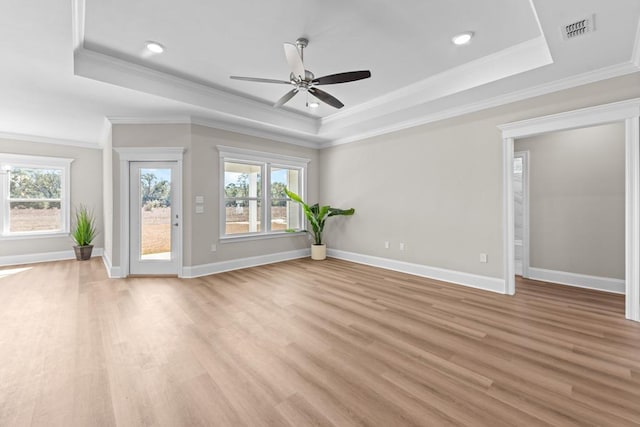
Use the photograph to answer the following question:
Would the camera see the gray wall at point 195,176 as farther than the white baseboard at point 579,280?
Yes

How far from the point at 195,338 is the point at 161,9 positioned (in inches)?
120

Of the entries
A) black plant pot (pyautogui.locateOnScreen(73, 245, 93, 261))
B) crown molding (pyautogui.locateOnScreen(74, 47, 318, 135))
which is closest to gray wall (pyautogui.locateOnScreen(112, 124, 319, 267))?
crown molding (pyautogui.locateOnScreen(74, 47, 318, 135))

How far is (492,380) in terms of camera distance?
1.93m

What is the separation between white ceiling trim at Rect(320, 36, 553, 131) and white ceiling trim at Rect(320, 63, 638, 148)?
1.38ft

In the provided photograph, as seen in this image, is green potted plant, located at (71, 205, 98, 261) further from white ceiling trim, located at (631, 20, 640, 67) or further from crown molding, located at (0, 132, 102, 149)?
white ceiling trim, located at (631, 20, 640, 67)

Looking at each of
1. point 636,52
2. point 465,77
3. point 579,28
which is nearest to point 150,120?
point 465,77

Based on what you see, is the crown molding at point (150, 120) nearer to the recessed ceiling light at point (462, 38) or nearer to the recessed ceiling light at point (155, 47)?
the recessed ceiling light at point (155, 47)

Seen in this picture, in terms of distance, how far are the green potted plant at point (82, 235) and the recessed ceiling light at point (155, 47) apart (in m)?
4.93

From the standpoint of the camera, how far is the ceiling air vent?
2.32m

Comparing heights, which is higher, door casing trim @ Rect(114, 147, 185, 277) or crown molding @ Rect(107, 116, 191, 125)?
crown molding @ Rect(107, 116, 191, 125)

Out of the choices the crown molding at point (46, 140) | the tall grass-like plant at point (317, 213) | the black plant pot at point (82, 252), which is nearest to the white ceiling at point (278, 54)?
the crown molding at point (46, 140)

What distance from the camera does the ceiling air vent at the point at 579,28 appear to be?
7.63ft

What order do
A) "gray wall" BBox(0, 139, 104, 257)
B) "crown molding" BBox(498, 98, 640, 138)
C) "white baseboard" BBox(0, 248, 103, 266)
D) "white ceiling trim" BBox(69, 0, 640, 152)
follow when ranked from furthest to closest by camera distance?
"gray wall" BBox(0, 139, 104, 257) → "white baseboard" BBox(0, 248, 103, 266) → "white ceiling trim" BBox(69, 0, 640, 152) → "crown molding" BBox(498, 98, 640, 138)

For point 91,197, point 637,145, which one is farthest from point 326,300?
point 91,197
